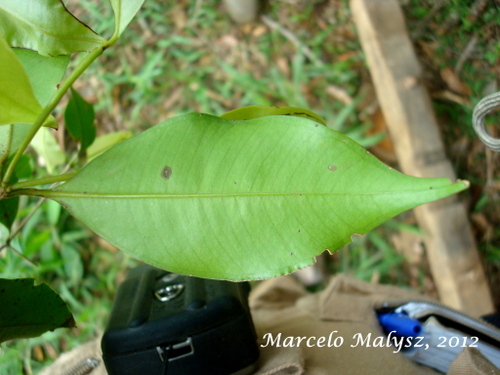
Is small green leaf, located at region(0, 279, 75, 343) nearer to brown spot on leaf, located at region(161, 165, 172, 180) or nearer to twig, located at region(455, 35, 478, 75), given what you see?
brown spot on leaf, located at region(161, 165, 172, 180)

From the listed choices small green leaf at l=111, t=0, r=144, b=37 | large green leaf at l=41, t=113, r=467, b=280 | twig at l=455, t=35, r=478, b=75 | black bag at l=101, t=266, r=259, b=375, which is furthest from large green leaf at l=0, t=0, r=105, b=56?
twig at l=455, t=35, r=478, b=75

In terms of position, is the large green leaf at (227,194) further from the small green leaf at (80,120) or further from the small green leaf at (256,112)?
the small green leaf at (80,120)

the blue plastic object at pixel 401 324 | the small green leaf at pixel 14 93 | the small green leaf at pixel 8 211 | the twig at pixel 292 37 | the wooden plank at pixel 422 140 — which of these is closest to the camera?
the small green leaf at pixel 14 93

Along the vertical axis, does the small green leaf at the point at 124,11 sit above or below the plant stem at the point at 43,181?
above

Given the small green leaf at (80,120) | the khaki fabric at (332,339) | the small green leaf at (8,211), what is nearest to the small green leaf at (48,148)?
the small green leaf at (80,120)

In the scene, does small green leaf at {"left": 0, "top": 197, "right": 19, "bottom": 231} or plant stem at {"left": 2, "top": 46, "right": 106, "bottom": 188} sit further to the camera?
small green leaf at {"left": 0, "top": 197, "right": 19, "bottom": 231}

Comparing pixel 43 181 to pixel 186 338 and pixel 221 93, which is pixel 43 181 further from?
pixel 221 93
